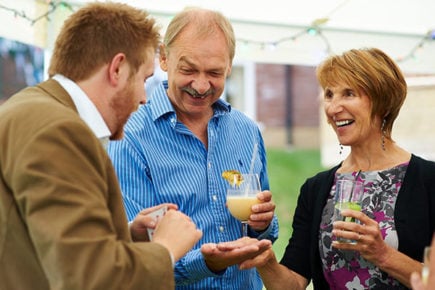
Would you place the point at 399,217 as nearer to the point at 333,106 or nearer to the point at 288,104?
the point at 333,106

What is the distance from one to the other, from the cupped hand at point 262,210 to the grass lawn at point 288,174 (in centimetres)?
777

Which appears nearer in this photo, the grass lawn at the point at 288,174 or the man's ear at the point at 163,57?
the man's ear at the point at 163,57

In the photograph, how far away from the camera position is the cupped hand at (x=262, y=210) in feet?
8.87

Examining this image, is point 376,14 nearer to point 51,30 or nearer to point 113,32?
point 51,30

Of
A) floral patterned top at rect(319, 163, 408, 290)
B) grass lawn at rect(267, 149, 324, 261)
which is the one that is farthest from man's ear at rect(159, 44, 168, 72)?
grass lawn at rect(267, 149, 324, 261)

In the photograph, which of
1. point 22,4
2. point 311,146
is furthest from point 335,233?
point 311,146

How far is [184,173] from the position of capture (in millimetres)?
2836

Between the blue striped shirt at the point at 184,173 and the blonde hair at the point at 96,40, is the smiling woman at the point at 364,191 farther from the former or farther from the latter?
the blonde hair at the point at 96,40

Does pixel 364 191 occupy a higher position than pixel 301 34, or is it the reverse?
pixel 301 34

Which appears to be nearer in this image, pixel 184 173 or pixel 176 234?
pixel 176 234

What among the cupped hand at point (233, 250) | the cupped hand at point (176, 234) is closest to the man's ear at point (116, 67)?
the cupped hand at point (176, 234)

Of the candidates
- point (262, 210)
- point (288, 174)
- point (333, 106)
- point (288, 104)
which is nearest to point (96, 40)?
point (262, 210)

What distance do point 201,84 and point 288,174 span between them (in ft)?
28.4

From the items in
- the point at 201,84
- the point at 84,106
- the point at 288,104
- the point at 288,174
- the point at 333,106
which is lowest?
the point at 288,174
